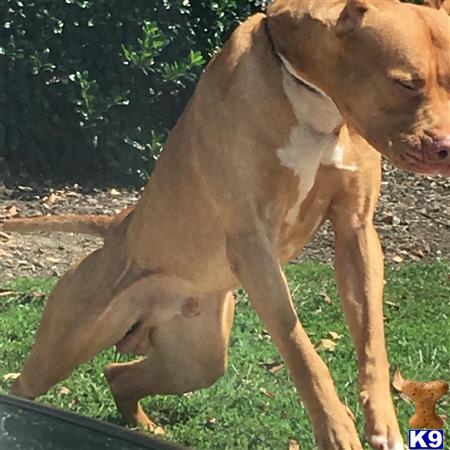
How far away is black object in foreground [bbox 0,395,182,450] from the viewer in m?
2.38

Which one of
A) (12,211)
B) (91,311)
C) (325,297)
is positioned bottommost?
(325,297)

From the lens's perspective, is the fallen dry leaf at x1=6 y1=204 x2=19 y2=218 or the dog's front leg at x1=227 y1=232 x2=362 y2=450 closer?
the dog's front leg at x1=227 y1=232 x2=362 y2=450

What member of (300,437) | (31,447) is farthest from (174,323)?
(31,447)

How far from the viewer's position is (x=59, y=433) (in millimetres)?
2447

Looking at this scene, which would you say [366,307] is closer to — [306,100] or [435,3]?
[306,100]

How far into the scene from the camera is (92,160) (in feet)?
24.5

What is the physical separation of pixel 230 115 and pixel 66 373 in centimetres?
111

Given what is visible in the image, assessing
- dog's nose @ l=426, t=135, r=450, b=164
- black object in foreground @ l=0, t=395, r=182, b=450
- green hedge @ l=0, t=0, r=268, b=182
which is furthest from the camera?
green hedge @ l=0, t=0, r=268, b=182

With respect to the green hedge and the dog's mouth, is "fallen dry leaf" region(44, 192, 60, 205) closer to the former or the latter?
the green hedge

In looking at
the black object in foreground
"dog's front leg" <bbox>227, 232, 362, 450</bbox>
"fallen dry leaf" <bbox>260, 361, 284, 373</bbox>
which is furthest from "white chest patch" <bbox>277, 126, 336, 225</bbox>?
"fallen dry leaf" <bbox>260, 361, 284, 373</bbox>

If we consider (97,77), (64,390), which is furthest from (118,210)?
(64,390)
